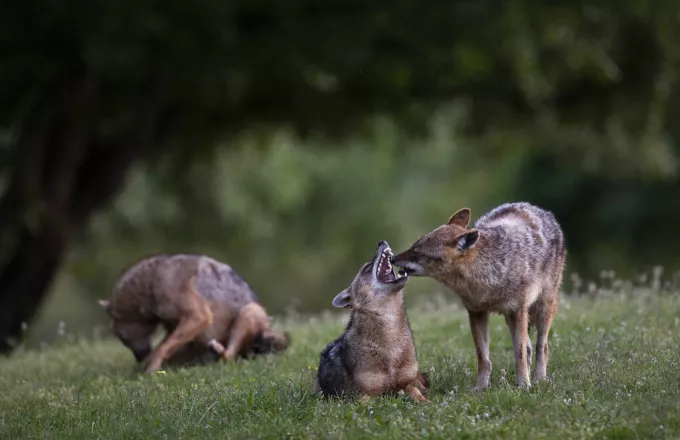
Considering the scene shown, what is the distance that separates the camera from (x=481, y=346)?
8.80 meters

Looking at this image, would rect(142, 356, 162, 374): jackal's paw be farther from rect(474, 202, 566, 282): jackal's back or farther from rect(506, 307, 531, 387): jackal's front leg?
rect(506, 307, 531, 387): jackal's front leg

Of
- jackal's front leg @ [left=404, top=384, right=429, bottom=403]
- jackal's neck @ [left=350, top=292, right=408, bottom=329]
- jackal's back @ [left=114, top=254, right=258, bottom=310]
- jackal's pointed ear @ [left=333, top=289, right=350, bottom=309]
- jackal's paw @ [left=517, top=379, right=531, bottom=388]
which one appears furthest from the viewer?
jackal's back @ [left=114, top=254, right=258, bottom=310]

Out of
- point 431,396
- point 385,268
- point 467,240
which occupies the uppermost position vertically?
point 467,240

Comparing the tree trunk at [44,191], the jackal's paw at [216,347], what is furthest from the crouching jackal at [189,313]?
the tree trunk at [44,191]

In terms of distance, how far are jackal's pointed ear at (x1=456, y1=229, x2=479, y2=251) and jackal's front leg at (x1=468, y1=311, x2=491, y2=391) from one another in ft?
2.12

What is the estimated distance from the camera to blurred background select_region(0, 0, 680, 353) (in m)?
17.3

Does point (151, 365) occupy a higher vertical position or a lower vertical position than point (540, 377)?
higher

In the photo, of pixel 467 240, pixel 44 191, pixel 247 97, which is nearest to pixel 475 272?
pixel 467 240

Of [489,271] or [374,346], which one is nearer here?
[374,346]

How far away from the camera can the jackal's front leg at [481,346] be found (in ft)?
28.8

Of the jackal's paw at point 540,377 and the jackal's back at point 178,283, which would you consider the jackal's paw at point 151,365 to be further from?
the jackal's paw at point 540,377

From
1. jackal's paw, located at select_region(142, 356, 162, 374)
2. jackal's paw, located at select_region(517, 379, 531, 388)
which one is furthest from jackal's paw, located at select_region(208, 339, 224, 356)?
jackal's paw, located at select_region(517, 379, 531, 388)

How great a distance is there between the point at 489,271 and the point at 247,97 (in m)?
13.1

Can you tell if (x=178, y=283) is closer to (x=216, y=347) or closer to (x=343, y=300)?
(x=216, y=347)
